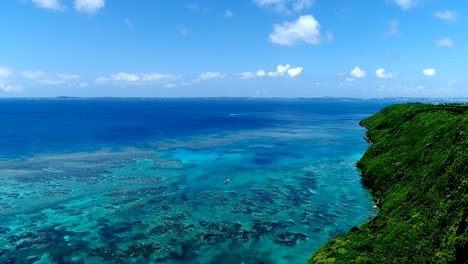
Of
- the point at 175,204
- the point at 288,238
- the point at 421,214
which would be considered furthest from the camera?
the point at 175,204

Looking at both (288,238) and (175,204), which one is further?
(175,204)

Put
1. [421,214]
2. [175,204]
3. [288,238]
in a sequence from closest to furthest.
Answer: [421,214] < [288,238] < [175,204]

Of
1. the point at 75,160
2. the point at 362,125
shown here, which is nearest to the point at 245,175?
the point at 75,160

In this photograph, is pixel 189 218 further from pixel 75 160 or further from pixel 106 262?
pixel 75 160

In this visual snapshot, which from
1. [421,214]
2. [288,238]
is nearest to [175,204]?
[288,238]

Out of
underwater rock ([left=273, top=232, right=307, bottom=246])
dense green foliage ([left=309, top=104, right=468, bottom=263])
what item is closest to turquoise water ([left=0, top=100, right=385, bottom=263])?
A: underwater rock ([left=273, top=232, right=307, bottom=246])

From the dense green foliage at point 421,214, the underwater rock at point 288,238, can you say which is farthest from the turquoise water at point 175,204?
the dense green foliage at point 421,214

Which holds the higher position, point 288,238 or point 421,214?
point 421,214

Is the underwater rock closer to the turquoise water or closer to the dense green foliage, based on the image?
the turquoise water

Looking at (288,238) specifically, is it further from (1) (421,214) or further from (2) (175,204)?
(2) (175,204)

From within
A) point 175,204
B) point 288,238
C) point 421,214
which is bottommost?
point 288,238
